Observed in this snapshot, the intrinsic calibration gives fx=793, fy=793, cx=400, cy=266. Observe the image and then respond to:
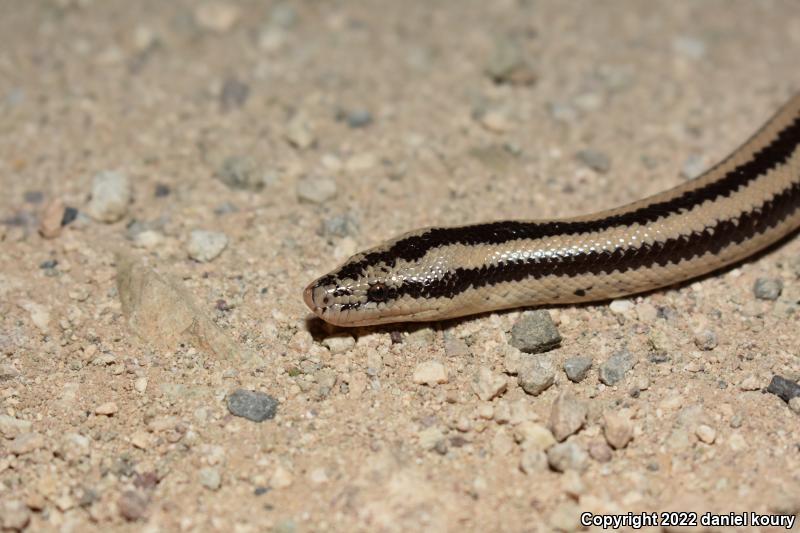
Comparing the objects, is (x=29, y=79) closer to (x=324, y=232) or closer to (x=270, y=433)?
(x=324, y=232)

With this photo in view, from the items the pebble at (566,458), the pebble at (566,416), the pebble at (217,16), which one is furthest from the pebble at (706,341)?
the pebble at (217,16)

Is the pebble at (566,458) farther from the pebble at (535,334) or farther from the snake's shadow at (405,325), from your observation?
the snake's shadow at (405,325)

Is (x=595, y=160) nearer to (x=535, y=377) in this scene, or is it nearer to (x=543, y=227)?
(x=543, y=227)

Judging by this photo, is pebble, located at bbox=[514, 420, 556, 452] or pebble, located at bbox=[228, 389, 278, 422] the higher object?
pebble, located at bbox=[514, 420, 556, 452]

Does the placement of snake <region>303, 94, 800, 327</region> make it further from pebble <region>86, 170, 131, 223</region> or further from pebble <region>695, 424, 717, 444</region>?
pebble <region>86, 170, 131, 223</region>

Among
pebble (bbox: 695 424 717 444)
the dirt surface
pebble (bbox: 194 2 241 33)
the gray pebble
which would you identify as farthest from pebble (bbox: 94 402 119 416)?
pebble (bbox: 194 2 241 33)

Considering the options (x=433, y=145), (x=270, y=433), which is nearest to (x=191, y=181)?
(x=433, y=145)
